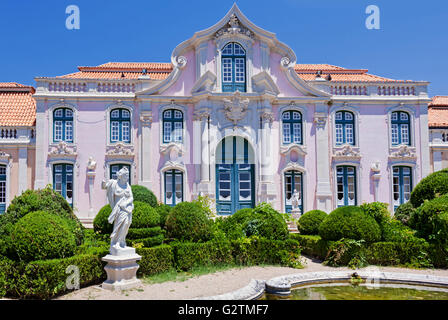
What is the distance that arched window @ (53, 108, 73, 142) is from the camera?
19656mm

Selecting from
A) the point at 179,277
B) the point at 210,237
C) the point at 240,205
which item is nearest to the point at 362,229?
the point at 210,237

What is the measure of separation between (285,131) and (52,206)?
44.4ft

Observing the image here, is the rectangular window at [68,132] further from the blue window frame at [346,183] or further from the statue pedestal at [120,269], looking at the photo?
the blue window frame at [346,183]

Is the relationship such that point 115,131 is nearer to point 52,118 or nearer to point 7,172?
point 52,118

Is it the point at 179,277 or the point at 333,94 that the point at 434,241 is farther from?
the point at 333,94

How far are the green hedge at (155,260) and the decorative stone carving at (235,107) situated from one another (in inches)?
408

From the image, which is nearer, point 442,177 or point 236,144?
point 442,177

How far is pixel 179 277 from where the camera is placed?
1047cm

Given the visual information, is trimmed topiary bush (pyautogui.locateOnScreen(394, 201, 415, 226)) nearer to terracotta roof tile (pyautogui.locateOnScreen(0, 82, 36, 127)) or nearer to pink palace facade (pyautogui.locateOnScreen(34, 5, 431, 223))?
pink palace facade (pyautogui.locateOnScreen(34, 5, 431, 223))

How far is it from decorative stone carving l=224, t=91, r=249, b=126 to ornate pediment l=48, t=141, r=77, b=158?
8417mm

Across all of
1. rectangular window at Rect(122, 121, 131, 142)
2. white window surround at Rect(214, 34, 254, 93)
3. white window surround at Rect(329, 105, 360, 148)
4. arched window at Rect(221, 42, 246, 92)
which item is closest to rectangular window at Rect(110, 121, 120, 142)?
rectangular window at Rect(122, 121, 131, 142)

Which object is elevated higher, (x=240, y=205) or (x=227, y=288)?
(x=240, y=205)

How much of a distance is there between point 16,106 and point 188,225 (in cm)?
1544

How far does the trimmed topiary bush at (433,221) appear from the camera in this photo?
11.6 metres
